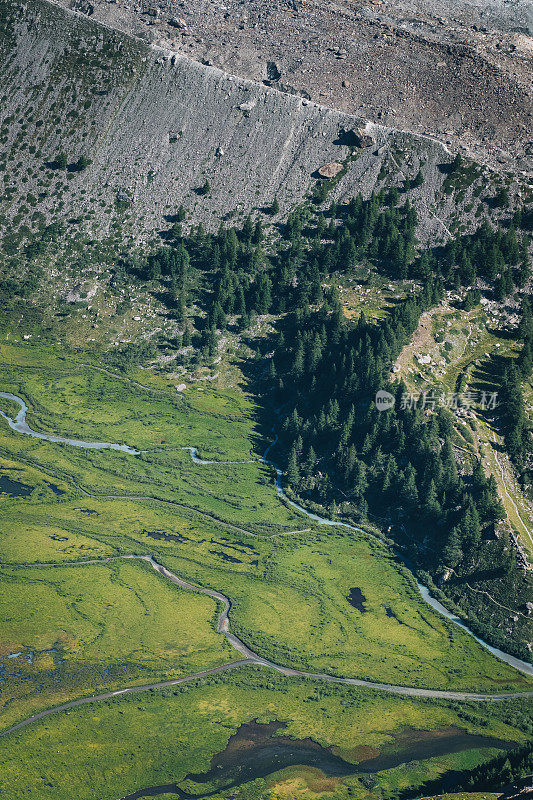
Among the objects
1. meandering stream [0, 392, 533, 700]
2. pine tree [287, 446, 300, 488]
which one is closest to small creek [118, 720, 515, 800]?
meandering stream [0, 392, 533, 700]

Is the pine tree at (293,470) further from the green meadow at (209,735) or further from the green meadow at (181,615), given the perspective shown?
the green meadow at (209,735)

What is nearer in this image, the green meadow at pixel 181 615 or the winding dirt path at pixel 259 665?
the green meadow at pixel 181 615

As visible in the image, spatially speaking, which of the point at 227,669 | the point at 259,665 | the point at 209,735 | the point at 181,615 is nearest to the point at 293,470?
the point at 181,615

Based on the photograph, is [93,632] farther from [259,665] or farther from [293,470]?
[293,470]

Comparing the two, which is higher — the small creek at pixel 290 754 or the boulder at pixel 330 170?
the boulder at pixel 330 170

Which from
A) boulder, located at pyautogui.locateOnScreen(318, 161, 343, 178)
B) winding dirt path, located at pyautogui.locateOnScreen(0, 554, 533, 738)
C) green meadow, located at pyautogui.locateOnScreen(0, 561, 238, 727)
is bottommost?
green meadow, located at pyautogui.locateOnScreen(0, 561, 238, 727)

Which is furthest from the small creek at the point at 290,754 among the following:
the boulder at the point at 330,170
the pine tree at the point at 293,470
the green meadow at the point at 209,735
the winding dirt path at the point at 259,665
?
the boulder at the point at 330,170

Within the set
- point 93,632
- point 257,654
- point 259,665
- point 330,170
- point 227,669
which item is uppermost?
point 330,170

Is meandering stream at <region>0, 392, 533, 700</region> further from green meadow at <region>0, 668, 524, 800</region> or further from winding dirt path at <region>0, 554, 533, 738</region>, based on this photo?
green meadow at <region>0, 668, 524, 800</region>

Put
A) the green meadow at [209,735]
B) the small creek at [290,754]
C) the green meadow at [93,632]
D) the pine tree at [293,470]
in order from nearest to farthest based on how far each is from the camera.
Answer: the green meadow at [209,735]
the small creek at [290,754]
the green meadow at [93,632]
the pine tree at [293,470]
